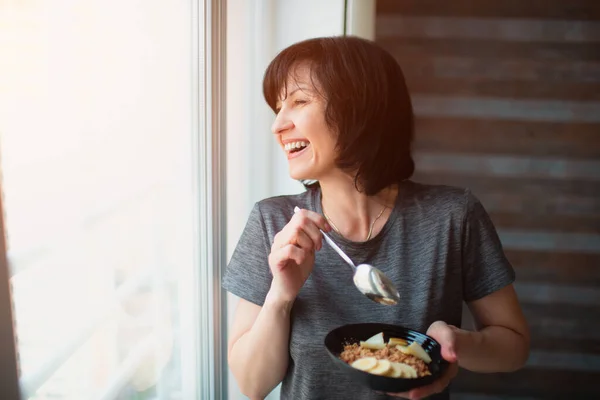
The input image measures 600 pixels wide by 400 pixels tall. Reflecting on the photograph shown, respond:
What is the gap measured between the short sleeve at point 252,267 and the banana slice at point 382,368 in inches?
11.1

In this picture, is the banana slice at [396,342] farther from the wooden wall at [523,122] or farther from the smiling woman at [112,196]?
the wooden wall at [523,122]

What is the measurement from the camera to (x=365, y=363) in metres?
0.72

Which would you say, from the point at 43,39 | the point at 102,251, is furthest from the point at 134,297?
the point at 43,39


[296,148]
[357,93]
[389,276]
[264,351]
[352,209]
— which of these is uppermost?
[357,93]

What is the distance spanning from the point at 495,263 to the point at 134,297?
986 millimetres

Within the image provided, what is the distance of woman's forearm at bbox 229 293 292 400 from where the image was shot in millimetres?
860

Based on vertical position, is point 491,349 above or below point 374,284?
below

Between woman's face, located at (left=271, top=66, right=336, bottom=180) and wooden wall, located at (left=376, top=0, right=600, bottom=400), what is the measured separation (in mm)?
744

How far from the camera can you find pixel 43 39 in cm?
73

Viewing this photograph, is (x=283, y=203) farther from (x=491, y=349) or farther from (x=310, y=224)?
(x=491, y=349)

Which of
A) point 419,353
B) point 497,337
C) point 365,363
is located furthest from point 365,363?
point 497,337

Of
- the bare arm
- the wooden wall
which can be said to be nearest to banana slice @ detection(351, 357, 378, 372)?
the bare arm

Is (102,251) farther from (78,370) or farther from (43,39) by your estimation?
(43,39)

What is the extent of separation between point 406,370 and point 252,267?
0.35 m
